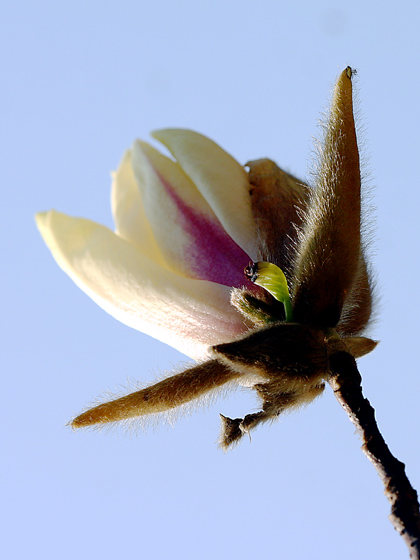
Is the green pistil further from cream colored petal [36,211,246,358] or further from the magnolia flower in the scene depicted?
cream colored petal [36,211,246,358]

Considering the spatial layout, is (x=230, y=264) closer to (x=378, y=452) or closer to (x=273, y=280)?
(x=273, y=280)

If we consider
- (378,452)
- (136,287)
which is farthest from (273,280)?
(378,452)

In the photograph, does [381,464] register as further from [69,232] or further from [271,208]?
[69,232]

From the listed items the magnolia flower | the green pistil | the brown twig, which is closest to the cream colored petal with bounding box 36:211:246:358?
the magnolia flower

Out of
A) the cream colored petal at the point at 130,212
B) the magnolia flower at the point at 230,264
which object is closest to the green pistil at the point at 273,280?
the magnolia flower at the point at 230,264

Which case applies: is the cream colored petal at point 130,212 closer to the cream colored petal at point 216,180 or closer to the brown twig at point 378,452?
the cream colored petal at point 216,180
